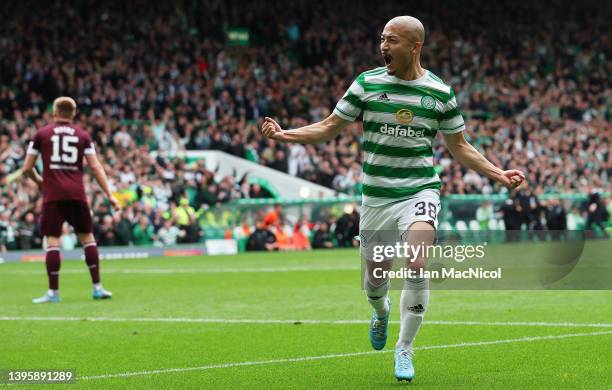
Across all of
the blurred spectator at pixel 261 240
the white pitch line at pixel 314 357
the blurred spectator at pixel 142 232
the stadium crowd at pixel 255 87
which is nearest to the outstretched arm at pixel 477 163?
the white pitch line at pixel 314 357

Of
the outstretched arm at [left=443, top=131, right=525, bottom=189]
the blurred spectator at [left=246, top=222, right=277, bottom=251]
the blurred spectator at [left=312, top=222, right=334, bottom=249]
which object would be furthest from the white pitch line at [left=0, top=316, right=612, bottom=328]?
the blurred spectator at [left=312, top=222, right=334, bottom=249]

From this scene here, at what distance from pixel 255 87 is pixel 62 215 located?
26.0 meters

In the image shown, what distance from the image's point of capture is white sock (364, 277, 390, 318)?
8102 mm

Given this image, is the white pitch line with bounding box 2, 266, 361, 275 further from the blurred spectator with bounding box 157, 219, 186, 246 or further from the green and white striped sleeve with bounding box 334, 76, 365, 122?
the green and white striped sleeve with bounding box 334, 76, 365, 122

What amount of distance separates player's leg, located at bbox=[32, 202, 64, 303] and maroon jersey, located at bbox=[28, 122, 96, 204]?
144mm

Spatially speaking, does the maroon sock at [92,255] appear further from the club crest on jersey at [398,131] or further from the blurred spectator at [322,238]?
the blurred spectator at [322,238]

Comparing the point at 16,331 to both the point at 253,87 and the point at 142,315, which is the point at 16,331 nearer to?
the point at 142,315

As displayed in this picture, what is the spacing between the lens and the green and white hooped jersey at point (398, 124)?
763 centimetres

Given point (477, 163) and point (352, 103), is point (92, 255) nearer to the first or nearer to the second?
point (352, 103)

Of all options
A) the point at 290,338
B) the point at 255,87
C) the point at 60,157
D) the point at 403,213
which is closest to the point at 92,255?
the point at 60,157

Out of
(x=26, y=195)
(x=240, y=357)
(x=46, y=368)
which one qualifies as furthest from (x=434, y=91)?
(x=26, y=195)

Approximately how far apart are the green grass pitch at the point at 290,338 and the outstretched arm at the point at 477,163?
1.26m

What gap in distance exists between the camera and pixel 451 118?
778 cm

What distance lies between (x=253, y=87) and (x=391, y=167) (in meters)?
32.1
